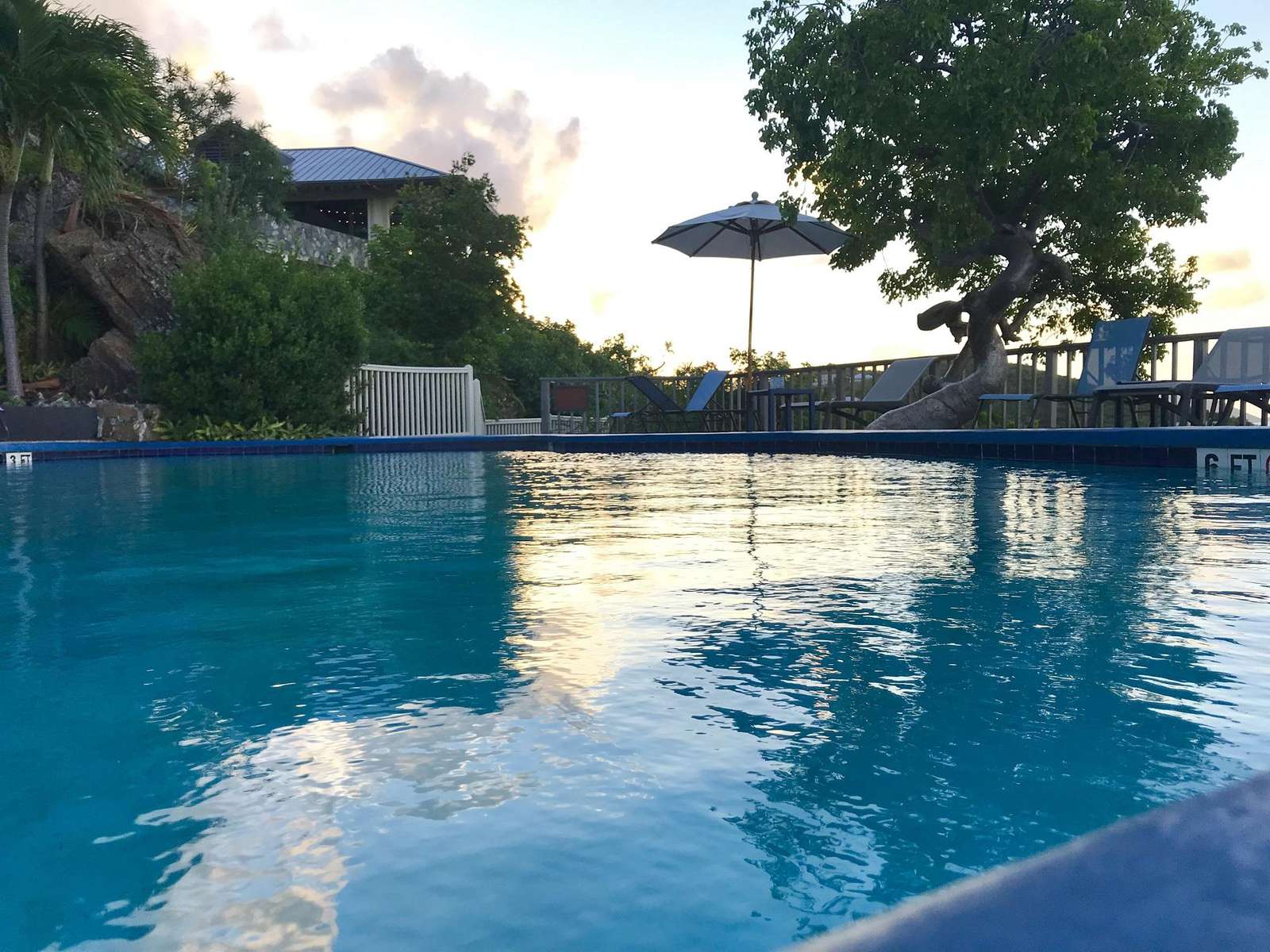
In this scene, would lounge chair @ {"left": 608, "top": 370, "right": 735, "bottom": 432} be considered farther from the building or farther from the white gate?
the building

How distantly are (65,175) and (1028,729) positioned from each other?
19065mm

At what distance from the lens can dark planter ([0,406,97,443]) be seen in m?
12.7

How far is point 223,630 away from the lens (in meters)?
2.50

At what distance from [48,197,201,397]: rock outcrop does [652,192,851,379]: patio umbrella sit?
752 centimetres

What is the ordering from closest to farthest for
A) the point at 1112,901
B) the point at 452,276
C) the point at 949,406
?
the point at 1112,901
the point at 949,406
the point at 452,276

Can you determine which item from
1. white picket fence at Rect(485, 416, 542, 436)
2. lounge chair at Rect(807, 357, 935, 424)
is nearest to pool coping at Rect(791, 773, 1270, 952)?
lounge chair at Rect(807, 357, 935, 424)

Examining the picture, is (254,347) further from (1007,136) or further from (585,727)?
(585,727)

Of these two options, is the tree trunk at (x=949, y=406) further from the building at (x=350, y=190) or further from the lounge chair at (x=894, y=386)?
the building at (x=350, y=190)

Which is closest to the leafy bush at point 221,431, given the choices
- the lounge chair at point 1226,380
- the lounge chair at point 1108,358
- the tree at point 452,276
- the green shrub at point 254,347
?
the green shrub at point 254,347

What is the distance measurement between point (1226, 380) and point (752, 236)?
7731mm

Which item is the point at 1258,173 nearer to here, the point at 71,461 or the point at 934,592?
the point at 934,592

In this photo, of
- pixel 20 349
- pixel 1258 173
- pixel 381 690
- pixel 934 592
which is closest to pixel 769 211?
pixel 1258 173

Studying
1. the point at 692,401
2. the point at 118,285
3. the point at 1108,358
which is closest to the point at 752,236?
the point at 692,401

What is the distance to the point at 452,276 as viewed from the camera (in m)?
19.7
